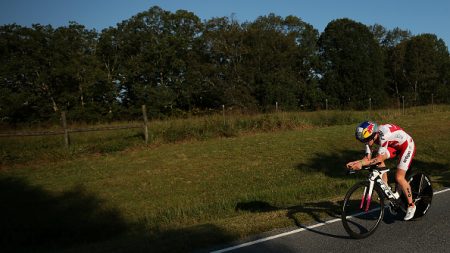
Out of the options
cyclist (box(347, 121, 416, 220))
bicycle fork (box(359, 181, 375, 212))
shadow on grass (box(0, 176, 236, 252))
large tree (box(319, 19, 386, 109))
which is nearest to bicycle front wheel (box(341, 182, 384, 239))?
bicycle fork (box(359, 181, 375, 212))

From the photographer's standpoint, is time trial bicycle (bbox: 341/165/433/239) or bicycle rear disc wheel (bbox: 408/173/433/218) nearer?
time trial bicycle (bbox: 341/165/433/239)

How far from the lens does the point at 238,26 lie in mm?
53625

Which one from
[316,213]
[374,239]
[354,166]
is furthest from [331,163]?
[374,239]

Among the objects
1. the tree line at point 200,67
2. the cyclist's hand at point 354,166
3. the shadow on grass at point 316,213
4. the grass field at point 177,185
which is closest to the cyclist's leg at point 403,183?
the cyclist's hand at point 354,166

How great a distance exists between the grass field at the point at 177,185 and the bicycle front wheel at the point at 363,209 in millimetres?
845

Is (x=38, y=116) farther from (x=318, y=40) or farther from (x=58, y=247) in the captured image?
(x=318, y=40)

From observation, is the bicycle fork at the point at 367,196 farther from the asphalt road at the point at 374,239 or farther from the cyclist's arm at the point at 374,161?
the asphalt road at the point at 374,239

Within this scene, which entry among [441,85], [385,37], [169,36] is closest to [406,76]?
[441,85]

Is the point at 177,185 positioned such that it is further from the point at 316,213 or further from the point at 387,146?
the point at 387,146

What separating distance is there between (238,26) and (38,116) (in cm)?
2626

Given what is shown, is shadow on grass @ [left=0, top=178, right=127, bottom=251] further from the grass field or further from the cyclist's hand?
the cyclist's hand

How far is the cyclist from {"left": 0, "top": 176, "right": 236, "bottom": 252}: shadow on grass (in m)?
2.66

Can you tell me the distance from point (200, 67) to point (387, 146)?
45301mm

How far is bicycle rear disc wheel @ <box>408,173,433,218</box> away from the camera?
24.3 ft
